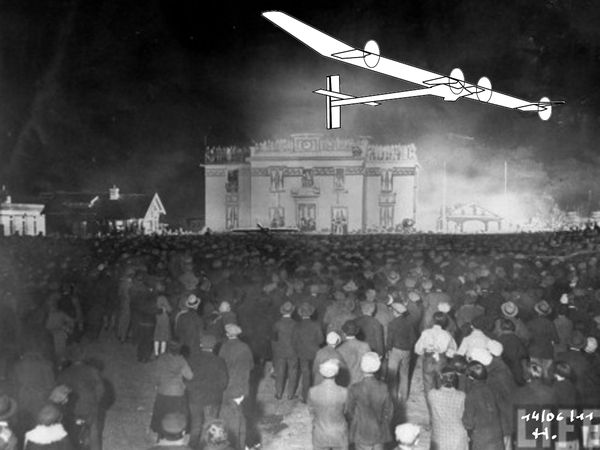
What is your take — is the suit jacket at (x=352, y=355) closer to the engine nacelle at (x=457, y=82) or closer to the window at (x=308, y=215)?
the engine nacelle at (x=457, y=82)

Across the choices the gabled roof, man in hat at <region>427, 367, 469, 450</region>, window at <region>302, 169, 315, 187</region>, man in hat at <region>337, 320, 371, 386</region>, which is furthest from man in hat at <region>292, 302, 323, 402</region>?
window at <region>302, 169, 315, 187</region>

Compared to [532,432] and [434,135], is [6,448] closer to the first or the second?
[532,432]

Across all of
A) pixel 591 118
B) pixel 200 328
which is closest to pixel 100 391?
pixel 200 328

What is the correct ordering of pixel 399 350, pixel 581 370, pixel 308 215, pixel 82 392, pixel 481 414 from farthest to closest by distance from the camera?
pixel 308 215 < pixel 399 350 < pixel 581 370 < pixel 82 392 < pixel 481 414

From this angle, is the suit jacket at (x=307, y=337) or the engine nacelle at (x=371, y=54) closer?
the engine nacelle at (x=371, y=54)

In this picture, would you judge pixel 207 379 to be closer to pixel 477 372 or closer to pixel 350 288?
pixel 477 372

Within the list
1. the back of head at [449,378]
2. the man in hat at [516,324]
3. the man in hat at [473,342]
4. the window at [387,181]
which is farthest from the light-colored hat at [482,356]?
the window at [387,181]

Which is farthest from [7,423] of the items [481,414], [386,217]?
[386,217]
